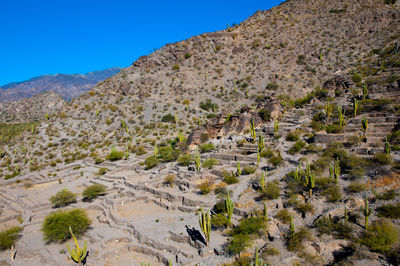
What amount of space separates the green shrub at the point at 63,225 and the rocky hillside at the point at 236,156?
413mm

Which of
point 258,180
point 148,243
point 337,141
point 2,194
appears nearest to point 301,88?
point 337,141

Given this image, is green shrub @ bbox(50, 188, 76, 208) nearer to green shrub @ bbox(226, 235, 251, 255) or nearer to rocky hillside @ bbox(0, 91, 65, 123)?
green shrub @ bbox(226, 235, 251, 255)

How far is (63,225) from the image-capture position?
11.7 metres

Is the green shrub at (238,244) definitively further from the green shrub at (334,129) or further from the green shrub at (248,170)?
the green shrub at (334,129)

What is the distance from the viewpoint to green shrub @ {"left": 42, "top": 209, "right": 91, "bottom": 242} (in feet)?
37.6

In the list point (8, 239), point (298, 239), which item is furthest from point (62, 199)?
point (298, 239)

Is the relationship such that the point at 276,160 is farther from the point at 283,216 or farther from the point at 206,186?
the point at 283,216

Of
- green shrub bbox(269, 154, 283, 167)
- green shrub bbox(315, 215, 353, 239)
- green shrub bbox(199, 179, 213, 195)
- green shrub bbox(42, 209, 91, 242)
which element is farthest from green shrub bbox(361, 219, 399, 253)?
green shrub bbox(42, 209, 91, 242)

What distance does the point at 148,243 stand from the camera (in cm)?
1057

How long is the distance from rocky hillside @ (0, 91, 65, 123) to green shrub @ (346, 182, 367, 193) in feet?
250

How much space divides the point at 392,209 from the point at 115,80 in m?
48.3

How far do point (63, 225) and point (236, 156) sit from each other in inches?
465

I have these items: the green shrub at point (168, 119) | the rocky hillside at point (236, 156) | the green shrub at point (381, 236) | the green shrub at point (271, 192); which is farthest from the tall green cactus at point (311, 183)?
the green shrub at point (168, 119)

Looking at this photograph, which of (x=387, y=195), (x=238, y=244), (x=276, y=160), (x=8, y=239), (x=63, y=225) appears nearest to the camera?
(x=238, y=244)
